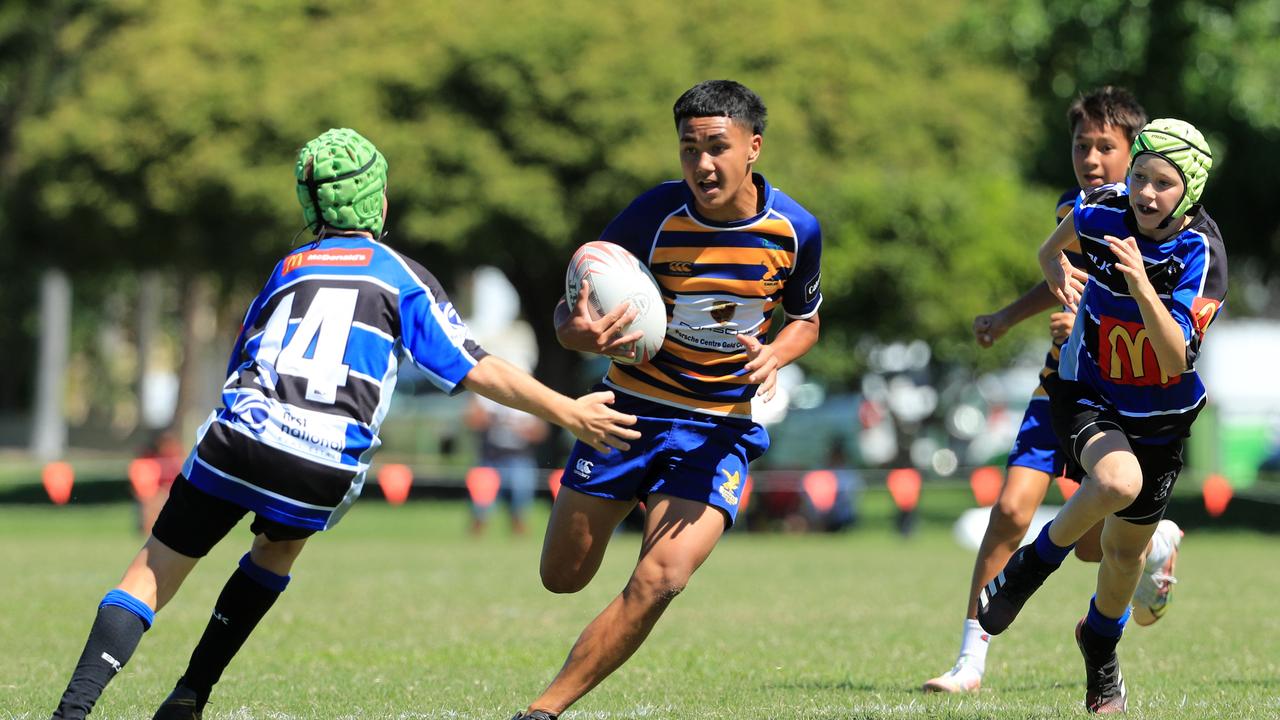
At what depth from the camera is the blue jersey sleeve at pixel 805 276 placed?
625 centimetres

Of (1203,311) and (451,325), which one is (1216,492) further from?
(451,325)

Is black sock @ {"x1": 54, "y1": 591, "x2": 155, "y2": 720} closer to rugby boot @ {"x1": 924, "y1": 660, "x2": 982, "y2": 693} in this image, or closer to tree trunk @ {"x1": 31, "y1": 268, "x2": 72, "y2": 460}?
rugby boot @ {"x1": 924, "y1": 660, "x2": 982, "y2": 693}

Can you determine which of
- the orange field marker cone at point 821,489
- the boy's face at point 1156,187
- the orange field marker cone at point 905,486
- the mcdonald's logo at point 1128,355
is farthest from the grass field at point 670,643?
the orange field marker cone at point 821,489

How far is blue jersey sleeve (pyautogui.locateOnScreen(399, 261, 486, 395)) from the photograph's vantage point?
5375 millimetres

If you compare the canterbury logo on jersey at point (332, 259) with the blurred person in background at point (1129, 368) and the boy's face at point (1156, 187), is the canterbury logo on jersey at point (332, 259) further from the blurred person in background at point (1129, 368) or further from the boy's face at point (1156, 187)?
the boy's face at point (1156, 187)

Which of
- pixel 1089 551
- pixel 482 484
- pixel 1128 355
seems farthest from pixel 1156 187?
pixel 482 484

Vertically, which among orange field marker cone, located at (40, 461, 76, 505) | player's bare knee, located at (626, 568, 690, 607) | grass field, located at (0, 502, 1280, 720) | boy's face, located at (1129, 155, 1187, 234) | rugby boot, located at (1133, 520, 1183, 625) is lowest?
orange field marker cone, located at (40, 461, 76, 505)

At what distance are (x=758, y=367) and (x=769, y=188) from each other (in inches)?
30.1

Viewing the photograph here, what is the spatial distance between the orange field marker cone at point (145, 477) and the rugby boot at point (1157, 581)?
16.4 meters

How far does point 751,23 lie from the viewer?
1082 inches

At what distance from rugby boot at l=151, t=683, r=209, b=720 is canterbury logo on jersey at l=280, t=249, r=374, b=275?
1560 millimetres

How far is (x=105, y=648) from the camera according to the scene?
5.33 metres

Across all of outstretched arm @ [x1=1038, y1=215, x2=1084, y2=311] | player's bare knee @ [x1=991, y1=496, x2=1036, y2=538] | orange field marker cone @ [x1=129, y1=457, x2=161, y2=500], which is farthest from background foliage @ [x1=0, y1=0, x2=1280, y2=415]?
outstretched arm @ [x1=1038, y1=215, x2=1084, y2=311]

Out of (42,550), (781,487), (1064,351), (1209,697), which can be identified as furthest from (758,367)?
(781,487)
